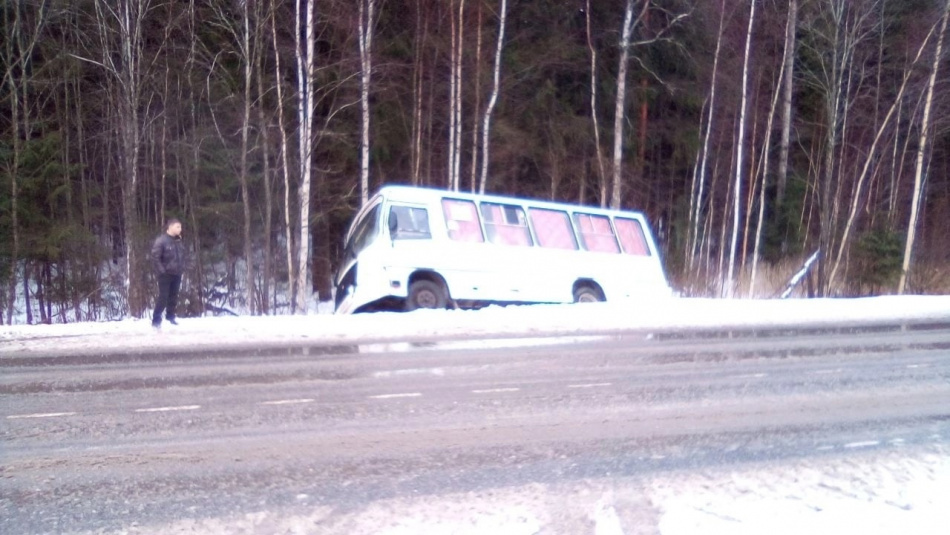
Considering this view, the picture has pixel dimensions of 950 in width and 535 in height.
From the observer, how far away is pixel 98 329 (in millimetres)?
14539

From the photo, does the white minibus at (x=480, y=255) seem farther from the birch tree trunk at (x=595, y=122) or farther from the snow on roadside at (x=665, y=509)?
the snow on roadside at (x=665, y=509)

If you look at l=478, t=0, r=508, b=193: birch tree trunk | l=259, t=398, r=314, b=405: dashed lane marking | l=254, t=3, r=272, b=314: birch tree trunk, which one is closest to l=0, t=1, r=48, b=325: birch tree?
l=254, t=3, r=272, b=314: birch tree trunk

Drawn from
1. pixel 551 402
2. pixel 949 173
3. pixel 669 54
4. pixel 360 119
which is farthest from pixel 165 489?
pixel 949 173

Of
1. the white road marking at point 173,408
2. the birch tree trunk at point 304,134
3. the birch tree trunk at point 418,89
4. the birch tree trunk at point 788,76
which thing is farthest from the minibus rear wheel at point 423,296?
the birch tree trunk at point 788,76

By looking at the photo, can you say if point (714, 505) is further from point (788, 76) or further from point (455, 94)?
point (788, 76)

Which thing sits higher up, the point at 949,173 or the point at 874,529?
the point at 949,173

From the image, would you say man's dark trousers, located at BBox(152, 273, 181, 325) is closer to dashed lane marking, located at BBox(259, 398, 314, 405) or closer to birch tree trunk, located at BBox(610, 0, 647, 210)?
dashed lane marking, located at BBox(259, 398, 314, 405)

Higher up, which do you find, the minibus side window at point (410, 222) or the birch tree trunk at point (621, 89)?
the birch tree trunk at point (621, 89)

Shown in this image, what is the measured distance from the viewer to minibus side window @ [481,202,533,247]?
17.2m

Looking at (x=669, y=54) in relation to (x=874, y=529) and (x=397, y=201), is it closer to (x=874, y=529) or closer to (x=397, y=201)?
(x=397, y=201)

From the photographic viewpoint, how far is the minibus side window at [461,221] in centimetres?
1667

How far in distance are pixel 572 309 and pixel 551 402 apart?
27.0 ft

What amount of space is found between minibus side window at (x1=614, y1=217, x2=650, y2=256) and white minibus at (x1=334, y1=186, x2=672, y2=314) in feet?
0.11

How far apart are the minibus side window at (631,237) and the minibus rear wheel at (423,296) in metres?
4.91
